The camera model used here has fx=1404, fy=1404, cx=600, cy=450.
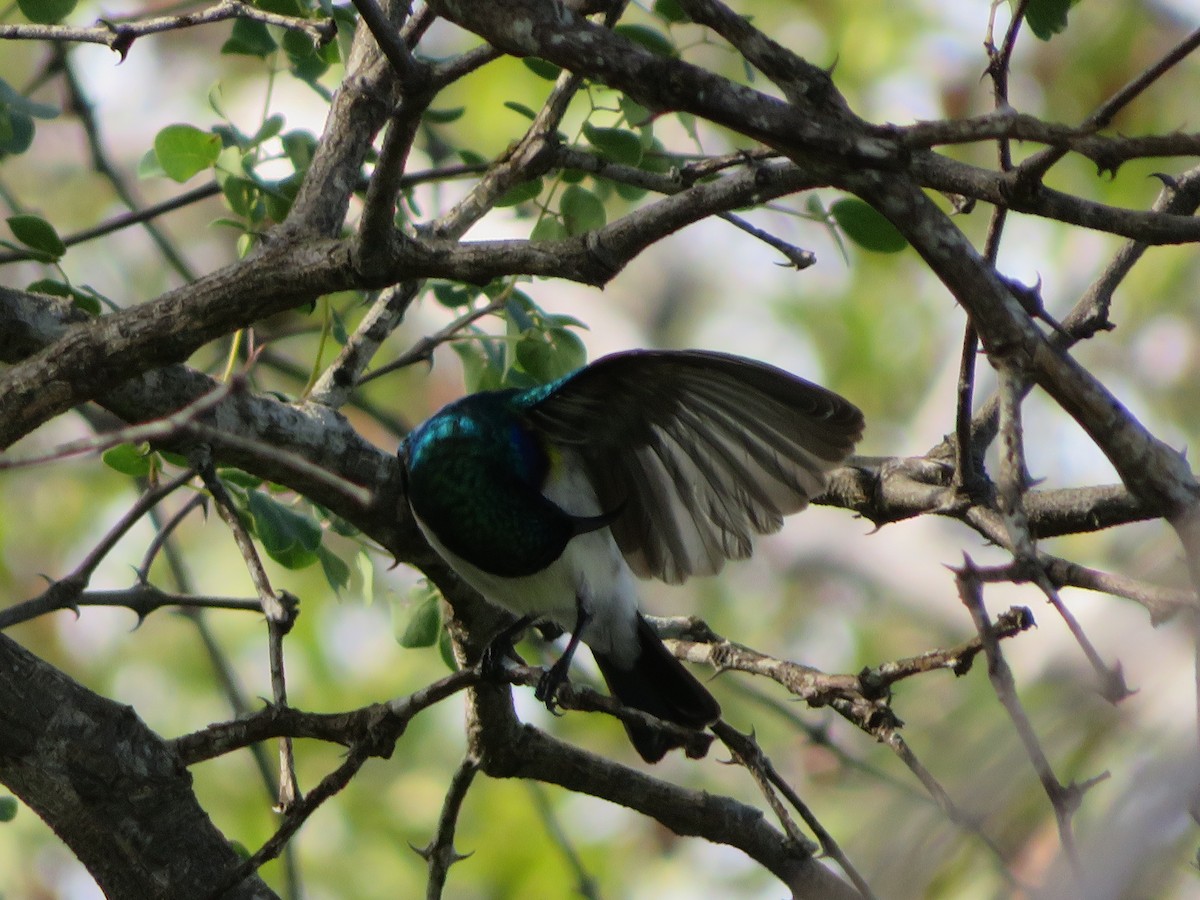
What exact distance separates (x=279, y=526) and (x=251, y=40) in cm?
110

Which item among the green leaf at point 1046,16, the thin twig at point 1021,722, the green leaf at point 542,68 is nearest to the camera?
the thin twig at point 1021,722

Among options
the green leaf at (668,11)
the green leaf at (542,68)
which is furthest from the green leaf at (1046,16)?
the green leaf at (542,68)

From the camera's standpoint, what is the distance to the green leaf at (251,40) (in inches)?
115

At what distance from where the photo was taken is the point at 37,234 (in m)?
2.46

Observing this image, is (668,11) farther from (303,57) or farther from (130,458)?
(130,458)

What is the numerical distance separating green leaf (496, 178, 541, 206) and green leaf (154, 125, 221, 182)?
1.82ft

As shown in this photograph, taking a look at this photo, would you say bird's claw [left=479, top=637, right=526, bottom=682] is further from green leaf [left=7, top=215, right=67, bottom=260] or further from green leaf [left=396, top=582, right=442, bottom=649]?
green leaf [left=7, top=215, right=67, bottom=260]

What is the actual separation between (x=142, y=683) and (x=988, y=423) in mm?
5954

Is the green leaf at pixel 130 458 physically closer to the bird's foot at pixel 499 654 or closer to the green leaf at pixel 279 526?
the green leaf at pixel 279 526

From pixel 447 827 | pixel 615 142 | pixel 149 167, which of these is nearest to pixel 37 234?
pixel 149 167

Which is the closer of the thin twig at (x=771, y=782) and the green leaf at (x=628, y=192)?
the thin twig at (x=771, y=782)

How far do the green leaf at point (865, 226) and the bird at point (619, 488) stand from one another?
344 mm

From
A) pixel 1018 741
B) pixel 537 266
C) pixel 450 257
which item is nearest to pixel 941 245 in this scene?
pixel 537 266

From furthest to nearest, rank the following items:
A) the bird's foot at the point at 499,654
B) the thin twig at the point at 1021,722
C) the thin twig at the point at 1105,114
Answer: the bird's foot at the point at 499,654, the thin twig at the point at 1105,114, the thin twig at the point at 1021,722
